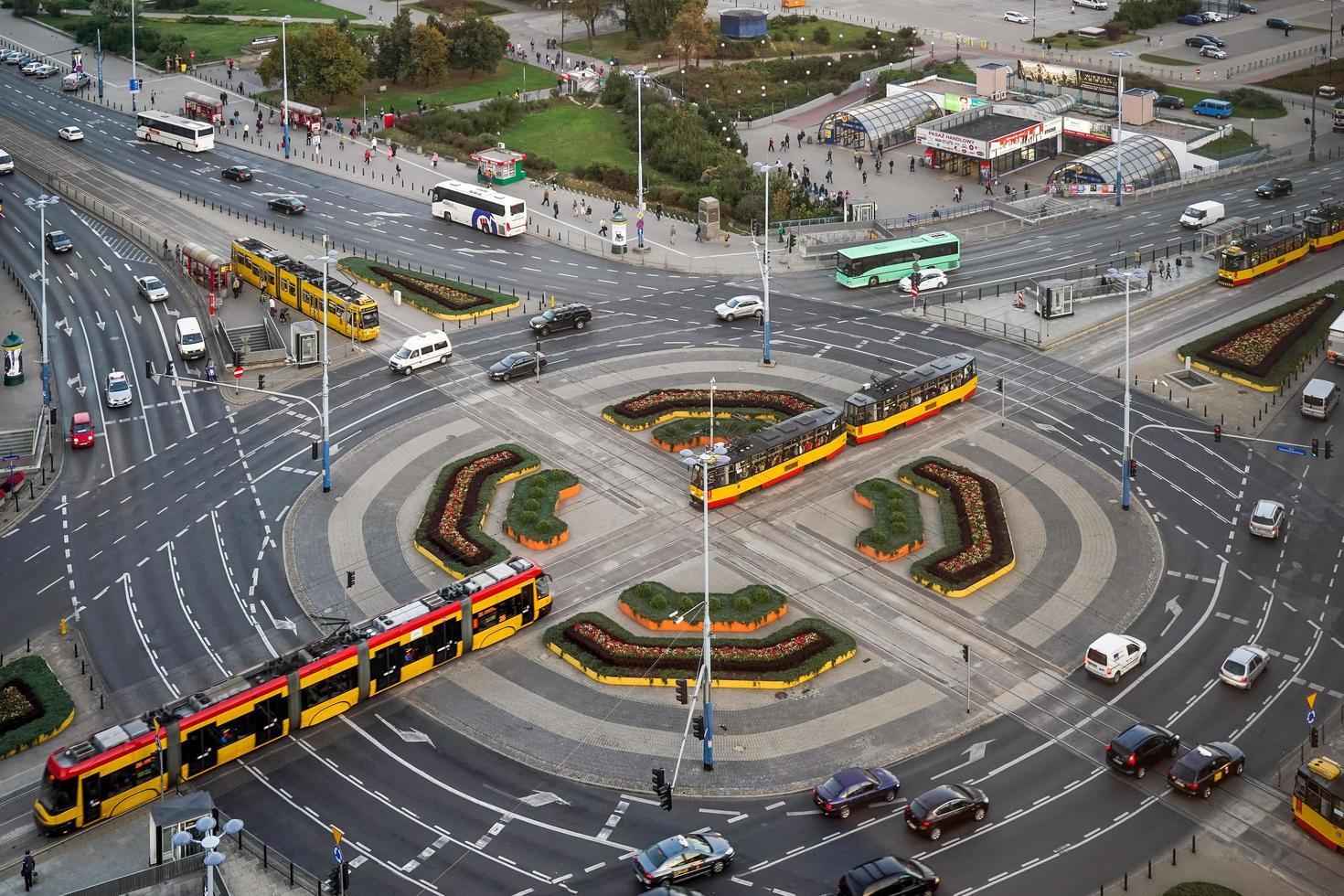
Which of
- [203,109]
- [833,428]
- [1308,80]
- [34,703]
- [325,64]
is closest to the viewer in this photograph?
[34,703]

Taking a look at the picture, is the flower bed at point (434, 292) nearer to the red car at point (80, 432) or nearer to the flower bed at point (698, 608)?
the red car at point (80, 432)

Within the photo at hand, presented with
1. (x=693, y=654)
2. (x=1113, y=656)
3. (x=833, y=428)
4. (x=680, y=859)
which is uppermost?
(x=833, y=428)

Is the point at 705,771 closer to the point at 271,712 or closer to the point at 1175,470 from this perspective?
the point at 271,712

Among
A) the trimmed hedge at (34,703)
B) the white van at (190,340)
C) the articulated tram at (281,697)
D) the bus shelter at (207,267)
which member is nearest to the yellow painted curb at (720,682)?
the articulated tram at (281,697)

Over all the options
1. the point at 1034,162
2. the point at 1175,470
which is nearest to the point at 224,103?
the point at 1034,162

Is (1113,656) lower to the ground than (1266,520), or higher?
lower

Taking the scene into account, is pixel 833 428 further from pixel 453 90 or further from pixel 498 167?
pixel 453 90

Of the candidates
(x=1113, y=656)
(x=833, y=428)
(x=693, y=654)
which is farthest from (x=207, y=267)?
(x=1113, y=656)
